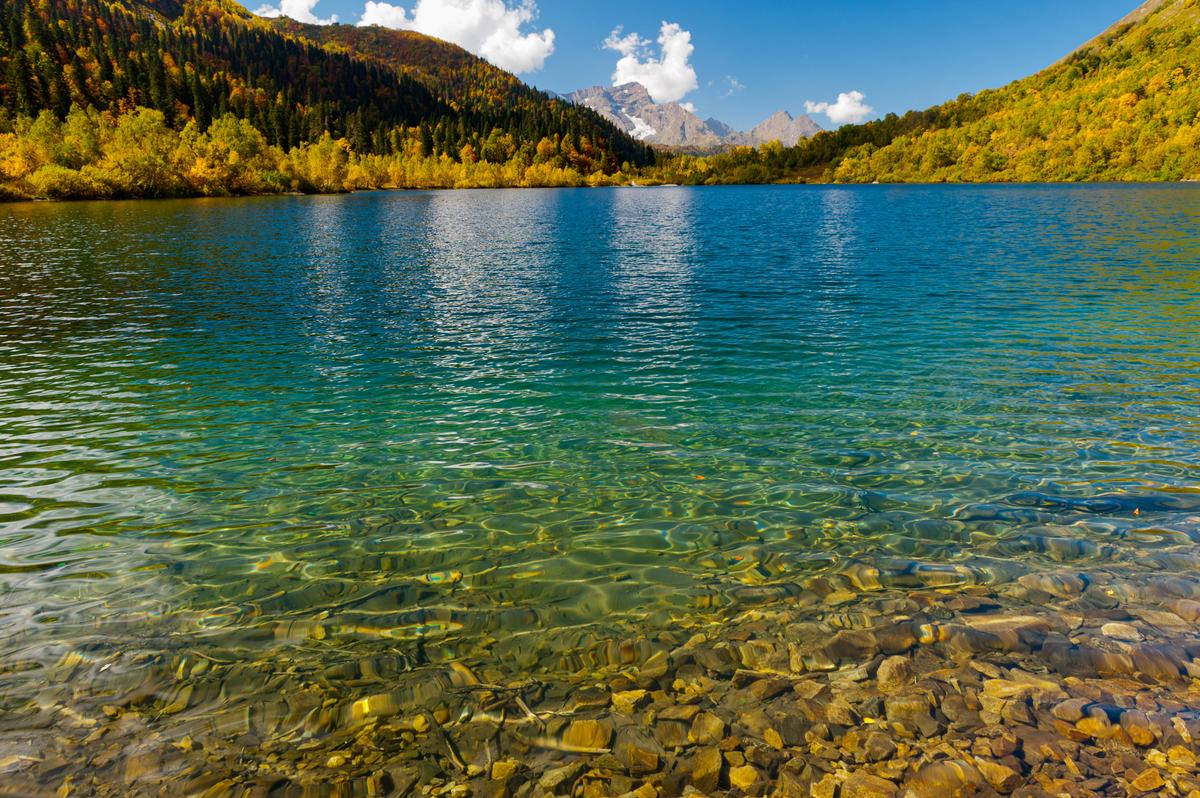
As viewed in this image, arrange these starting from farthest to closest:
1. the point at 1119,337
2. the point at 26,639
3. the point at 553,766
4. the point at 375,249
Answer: the point at 375,249 → the point at 1119,337 → the point at 26,639 → the point at 553,766

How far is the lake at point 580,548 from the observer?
6.26 metres

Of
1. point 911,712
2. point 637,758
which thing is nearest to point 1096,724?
point 911,712

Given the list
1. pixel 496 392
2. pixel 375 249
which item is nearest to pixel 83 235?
pixel 375 249

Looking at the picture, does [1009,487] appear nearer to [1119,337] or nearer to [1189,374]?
[1189,374]

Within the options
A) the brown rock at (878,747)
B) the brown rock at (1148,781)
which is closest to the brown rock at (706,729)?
the brown rock at (878,747)

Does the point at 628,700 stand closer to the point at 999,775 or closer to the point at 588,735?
the point at 588,735

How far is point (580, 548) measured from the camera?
10.1 m

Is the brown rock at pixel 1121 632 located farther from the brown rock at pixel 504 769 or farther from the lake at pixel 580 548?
the brown rock at pixel 504 769

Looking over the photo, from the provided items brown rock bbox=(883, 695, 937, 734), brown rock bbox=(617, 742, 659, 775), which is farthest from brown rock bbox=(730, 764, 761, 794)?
brown rock bbox=(883, 695, 937, 734)

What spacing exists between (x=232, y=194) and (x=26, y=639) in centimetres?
19478

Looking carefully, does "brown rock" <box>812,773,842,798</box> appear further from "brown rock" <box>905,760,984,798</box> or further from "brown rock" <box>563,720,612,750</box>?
"brown rock" <box>563,720,612,750</box>

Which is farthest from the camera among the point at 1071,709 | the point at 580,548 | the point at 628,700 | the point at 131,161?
the point at 131,161

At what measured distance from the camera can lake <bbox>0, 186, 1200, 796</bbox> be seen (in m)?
6.26

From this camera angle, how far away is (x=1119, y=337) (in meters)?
23.4
